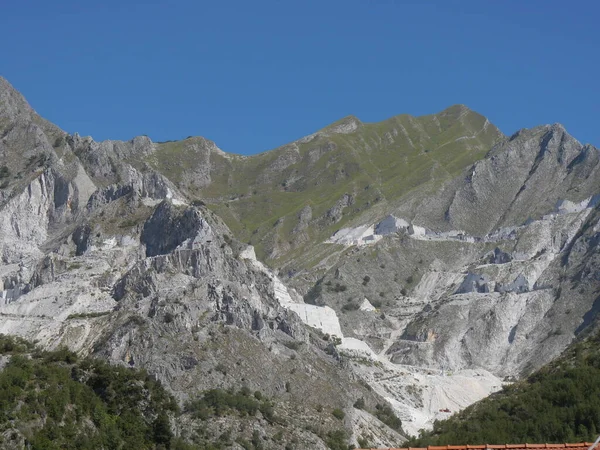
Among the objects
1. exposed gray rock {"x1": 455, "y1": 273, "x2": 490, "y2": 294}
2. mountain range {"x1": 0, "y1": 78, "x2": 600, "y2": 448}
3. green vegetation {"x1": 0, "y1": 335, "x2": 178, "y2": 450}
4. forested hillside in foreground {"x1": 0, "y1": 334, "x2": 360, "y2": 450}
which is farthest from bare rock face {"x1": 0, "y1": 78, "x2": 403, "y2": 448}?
exposed gray rock {"x1": 455, "y1": 273, "x2": 490, "y2": 294}

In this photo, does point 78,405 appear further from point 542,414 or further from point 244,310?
point 244,310

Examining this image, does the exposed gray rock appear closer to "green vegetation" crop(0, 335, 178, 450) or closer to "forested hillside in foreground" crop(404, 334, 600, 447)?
"forested hillside in foreground" crop(404, 334, 600, 447)

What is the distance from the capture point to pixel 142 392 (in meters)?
81.9

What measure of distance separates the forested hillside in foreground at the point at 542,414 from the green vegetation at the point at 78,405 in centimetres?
1721

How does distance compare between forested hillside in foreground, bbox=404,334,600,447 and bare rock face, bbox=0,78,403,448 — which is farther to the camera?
bare rock face, bbox=0,78,403,448

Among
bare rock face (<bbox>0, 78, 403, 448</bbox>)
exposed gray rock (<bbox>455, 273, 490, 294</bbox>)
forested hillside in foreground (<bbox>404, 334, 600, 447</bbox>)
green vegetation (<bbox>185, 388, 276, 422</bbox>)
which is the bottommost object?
forested hillside in foreground (<bbox>404, 334, 600, 447</bbox>)

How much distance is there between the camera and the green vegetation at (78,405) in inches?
2753

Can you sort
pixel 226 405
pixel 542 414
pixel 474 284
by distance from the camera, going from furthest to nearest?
pixel 474 284 → pixel 226 405 → pixel 542 414

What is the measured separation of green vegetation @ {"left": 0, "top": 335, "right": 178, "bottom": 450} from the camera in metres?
69.9

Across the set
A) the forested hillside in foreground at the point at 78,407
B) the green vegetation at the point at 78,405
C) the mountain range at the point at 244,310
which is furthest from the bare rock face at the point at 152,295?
the green vegetation at the point at 78,405

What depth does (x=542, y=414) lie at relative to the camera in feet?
247

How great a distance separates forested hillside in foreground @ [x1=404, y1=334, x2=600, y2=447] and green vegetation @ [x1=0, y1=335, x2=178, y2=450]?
17.2 meters

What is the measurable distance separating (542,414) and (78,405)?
27.6 m

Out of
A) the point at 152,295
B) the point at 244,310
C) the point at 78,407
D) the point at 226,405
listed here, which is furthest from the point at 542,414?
the point at 152,295
